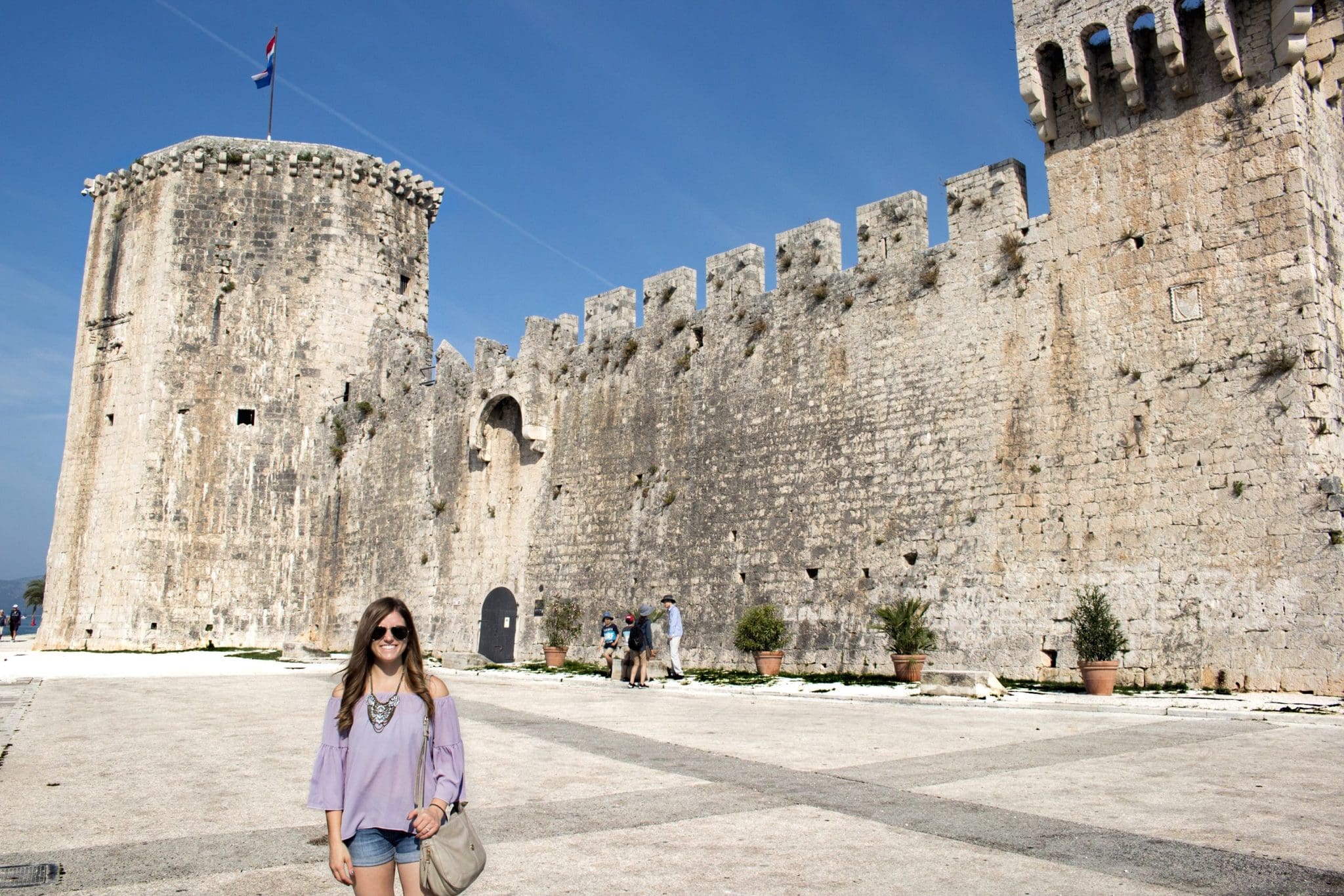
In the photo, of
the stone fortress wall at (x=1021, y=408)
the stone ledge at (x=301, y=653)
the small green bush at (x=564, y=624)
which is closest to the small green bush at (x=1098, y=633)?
the stone fortress wall at (x=1021, y=408)

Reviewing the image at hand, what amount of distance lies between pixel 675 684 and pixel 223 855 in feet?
32.9

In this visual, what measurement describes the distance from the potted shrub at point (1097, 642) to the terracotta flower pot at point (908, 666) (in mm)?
1879

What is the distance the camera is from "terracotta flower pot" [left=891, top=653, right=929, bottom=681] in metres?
13.1

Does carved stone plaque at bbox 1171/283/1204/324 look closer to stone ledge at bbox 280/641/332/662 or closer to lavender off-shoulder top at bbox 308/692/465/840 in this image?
lavender off-shoulder top at bbox 308/692/465/840

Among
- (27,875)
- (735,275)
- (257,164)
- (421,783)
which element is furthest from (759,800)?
(257,164)

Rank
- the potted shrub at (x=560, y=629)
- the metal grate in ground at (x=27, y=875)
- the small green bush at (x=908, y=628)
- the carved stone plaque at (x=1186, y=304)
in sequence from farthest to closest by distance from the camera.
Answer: the potted shrub at (x=560, y=629)
the small green bush at (x=908, y=628)
the carved stone plaque at (x=1186, y=304)
the metal grate in ground at (x=27, y=875)

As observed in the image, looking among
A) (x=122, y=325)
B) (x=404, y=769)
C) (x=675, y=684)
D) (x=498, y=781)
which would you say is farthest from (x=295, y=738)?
(x=122, y=325)

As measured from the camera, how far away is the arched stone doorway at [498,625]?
20.2 meters

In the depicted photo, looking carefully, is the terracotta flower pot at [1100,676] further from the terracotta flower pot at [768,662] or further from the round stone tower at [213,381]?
the round stone tower at [213,381]

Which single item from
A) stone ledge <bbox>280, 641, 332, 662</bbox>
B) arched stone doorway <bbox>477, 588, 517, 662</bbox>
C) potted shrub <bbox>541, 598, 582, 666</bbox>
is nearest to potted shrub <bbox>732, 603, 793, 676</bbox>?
potted shrub <bbox>541, 598, 582, 666</bbox>

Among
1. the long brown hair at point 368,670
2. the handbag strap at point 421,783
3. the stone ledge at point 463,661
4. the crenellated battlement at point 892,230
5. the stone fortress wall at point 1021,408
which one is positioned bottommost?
the handbag strap at point 421,783

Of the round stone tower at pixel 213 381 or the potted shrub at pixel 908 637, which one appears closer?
the potted shrub at pixel 908 637

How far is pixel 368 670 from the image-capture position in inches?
132

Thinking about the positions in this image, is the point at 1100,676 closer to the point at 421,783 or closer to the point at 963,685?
the point at 963,685
